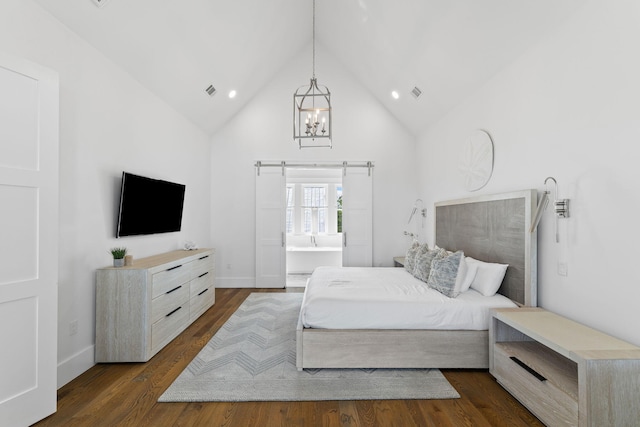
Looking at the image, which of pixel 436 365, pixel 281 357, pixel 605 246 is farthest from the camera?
pixel 281 357

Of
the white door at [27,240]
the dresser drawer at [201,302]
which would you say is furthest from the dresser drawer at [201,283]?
the white door at [27,240]

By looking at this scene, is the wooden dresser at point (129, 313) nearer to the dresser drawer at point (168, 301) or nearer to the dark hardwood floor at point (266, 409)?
the dresser drawer at point (168, 301)

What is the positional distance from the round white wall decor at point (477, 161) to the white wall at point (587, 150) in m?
0.29

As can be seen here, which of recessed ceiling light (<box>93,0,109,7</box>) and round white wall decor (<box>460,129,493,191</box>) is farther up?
recessed ceiling light (<box>93,0,109,7</box>)

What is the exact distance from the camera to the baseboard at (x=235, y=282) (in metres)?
5.84

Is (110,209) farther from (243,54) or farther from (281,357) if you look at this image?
(243,54)

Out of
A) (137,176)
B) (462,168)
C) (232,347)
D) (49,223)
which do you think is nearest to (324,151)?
(462,168)

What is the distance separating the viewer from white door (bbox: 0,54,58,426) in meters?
1.88

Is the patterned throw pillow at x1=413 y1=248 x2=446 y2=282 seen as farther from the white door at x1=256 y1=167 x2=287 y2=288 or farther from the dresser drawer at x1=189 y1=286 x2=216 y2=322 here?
the white door at x1=256 y1=167 x2=287 y2=288

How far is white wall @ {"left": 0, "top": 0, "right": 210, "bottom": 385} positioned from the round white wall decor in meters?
3.82

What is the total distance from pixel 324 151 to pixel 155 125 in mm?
2895

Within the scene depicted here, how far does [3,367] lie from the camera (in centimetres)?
186

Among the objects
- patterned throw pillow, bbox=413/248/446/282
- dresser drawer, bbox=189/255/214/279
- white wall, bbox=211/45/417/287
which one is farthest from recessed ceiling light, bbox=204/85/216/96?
patterned throw pillow, bbox=413/248/446/282

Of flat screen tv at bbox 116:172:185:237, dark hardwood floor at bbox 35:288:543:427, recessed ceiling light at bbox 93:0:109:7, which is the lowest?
dark hardwood floor at bbox 35:288:543:427
